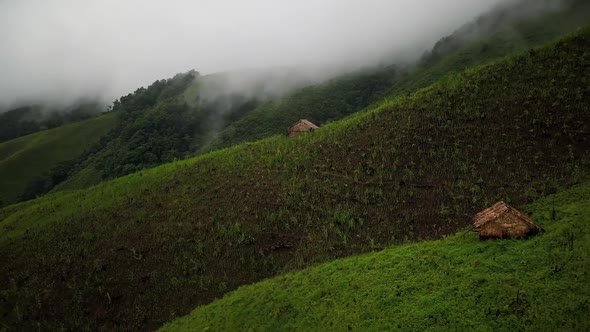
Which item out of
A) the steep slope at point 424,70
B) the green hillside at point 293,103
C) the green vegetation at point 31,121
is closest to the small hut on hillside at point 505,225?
the steep slope at point 424,70

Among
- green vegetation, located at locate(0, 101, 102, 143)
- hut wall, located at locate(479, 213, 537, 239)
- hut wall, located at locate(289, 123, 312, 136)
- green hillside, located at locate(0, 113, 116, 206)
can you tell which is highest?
Result: green vegetation, located at locate(0, 101, 102, 143)

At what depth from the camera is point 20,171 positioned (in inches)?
4756

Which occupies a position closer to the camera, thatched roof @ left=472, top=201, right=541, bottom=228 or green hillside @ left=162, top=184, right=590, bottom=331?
green hillside @ left=162, top=184, right=590, bottom=331

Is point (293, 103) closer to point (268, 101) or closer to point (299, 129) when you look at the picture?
point (268, 101)

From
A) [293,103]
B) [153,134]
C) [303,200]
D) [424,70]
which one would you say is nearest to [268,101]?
[293,103]

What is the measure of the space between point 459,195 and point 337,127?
16.3 m

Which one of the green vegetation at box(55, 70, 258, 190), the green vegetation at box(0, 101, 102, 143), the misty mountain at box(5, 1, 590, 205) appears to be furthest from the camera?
the green vegetation at box(0, 101, 102, 143)

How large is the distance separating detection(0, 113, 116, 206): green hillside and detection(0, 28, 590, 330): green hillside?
293 ft

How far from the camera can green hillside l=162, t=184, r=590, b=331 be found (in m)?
13.0

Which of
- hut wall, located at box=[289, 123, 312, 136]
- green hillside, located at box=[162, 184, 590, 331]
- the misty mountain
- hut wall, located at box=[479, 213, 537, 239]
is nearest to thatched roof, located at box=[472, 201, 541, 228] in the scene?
hut wall, located at box=[479, 213, 537, 239]

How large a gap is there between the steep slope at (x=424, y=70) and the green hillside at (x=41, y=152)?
59.1m

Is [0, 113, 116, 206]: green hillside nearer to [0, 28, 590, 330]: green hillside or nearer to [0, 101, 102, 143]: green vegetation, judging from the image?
[0, 101, 102, 143]: green vegetation

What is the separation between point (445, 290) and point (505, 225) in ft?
14.9

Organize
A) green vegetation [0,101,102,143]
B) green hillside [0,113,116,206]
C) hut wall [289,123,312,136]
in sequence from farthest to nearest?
green vegetation [0,101,102,143] < green hillside [0,113,116,206] < hut wall [289,123,312,136]
